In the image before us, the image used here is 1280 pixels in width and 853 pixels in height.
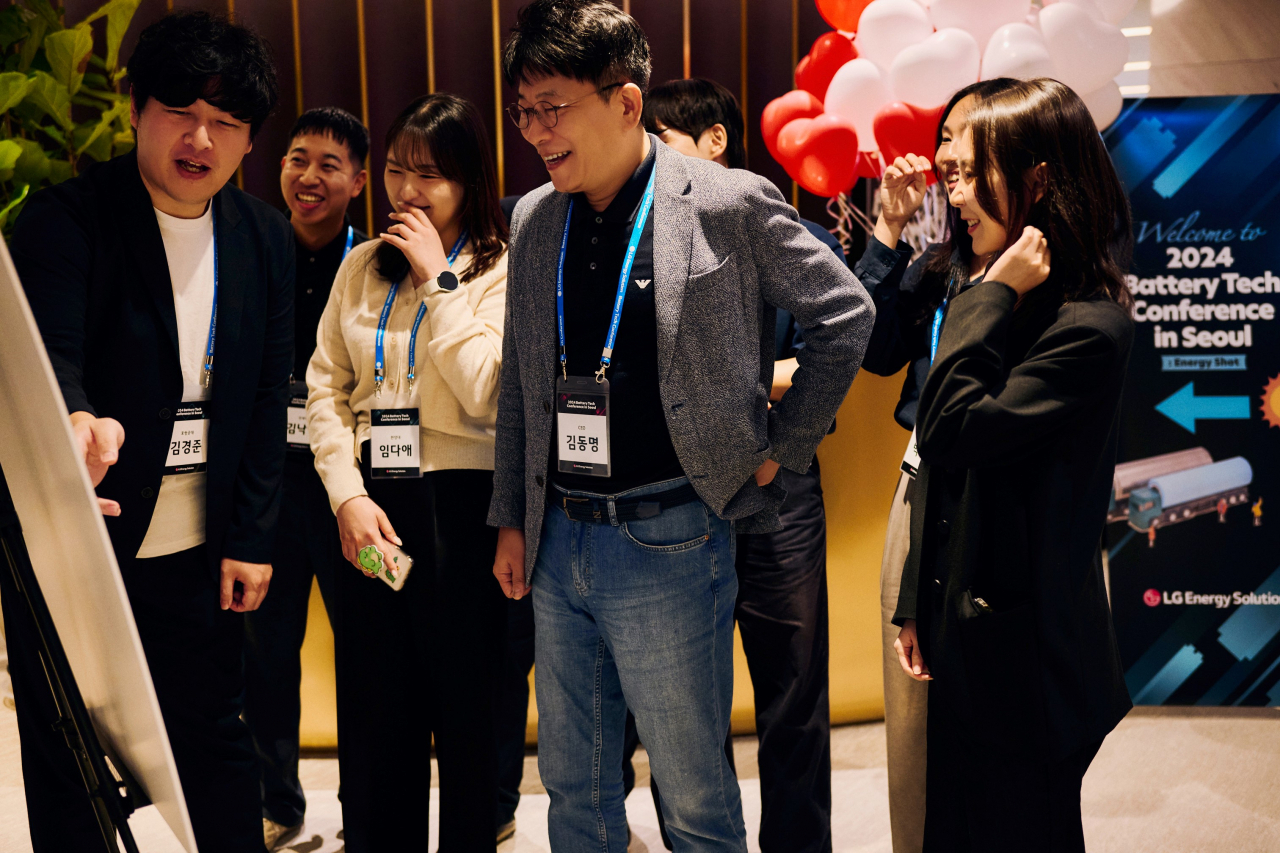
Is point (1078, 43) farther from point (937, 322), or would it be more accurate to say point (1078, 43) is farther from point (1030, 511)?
point (1030, 511)

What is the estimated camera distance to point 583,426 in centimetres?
151

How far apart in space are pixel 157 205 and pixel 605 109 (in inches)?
34.3

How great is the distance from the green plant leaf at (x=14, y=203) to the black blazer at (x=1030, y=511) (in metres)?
2.65

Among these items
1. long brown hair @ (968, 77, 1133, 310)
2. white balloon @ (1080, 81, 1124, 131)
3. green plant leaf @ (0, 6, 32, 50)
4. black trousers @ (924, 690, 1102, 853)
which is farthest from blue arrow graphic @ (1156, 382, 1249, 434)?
green plant leaf @ (0, 6, 32, 50)

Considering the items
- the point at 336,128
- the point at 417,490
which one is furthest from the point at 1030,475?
the point at 336,128

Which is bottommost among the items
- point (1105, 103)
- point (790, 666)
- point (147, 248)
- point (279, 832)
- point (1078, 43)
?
point (279, 832)

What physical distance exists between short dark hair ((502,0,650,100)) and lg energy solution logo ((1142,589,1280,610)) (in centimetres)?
256

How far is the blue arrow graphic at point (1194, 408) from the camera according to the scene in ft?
9.95

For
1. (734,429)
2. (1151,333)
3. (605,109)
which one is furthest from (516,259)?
(1151,333)

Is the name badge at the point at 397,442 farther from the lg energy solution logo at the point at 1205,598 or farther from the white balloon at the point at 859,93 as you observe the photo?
the lg energy solution logo at the point at 1205,598

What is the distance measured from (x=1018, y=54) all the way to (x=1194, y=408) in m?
1.28

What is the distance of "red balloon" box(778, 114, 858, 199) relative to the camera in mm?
2783

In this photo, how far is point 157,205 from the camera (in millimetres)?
1754

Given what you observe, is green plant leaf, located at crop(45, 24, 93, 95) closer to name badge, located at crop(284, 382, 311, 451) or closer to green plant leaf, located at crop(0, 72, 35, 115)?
green plant leaf, located at crop(0, 72, 35, 115)
